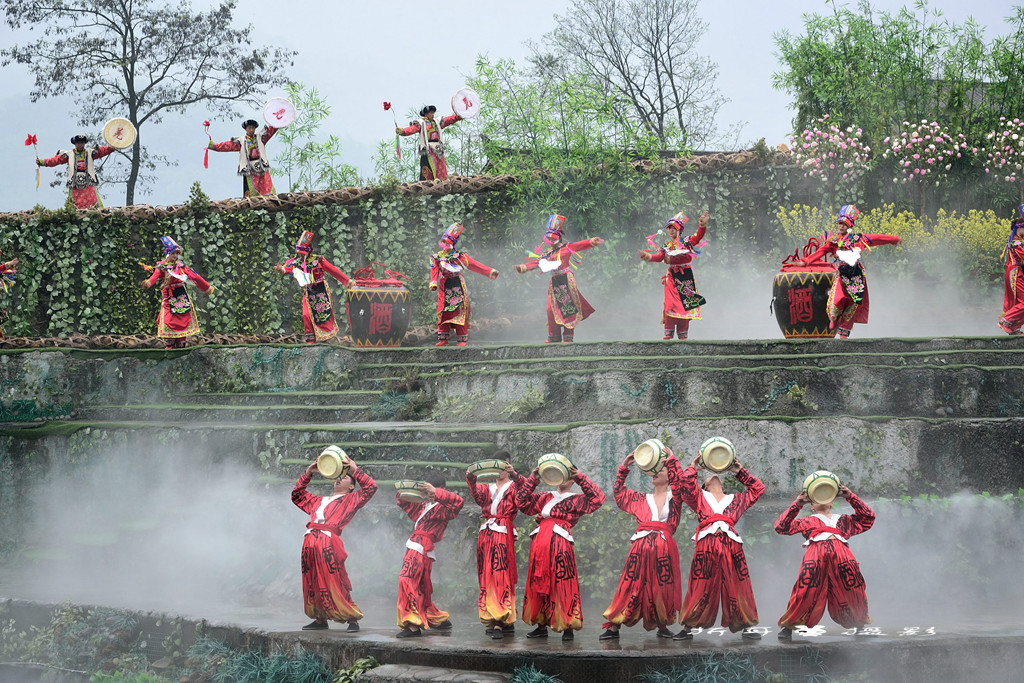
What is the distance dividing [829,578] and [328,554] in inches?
124

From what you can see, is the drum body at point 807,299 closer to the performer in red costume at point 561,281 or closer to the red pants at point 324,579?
the performer in red costume at point 561,281

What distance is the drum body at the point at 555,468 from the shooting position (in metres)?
6.36

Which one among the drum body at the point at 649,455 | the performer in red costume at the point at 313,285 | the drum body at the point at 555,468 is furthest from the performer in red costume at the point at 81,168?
the drum body at the point at 649,455

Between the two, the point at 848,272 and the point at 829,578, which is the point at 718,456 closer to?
the point at 829,578

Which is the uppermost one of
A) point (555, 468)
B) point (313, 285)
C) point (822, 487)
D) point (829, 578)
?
point (313, 285)

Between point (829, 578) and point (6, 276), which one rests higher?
point (6, 276)

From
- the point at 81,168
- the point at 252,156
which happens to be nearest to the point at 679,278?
the point at 252,156

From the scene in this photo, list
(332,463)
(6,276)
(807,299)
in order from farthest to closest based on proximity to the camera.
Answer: (6,276) → (807,299) → (332,463)

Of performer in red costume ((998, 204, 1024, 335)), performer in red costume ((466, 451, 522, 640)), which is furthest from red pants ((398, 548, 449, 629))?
performer in red costume ((998, 204, 1024, 335))

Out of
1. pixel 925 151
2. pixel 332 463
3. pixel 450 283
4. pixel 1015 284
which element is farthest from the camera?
pixel 925 151

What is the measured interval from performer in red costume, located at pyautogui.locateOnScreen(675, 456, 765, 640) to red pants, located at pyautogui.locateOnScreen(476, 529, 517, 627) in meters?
1.07

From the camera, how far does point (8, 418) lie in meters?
12.1

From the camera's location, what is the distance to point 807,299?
10.5 meters

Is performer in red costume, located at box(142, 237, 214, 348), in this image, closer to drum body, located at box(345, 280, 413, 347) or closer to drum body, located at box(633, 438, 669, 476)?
drum body, located at box(345, 280, 413, 347)
